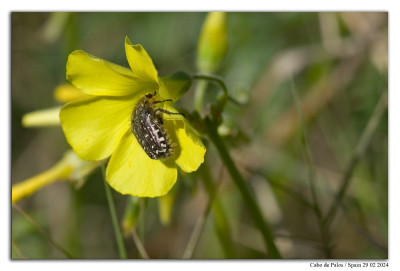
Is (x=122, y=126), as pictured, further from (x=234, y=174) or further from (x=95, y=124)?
(x=234, y=174)

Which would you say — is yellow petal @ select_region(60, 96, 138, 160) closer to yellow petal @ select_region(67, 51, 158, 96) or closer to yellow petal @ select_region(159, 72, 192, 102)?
yellow petal @ select_region(67, 51, 158, 96)

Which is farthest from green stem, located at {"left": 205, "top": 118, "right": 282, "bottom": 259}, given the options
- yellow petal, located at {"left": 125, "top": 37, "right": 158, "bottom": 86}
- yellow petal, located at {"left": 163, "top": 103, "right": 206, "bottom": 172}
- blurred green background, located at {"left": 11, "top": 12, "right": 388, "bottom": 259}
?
blurred green background, located at {"left": 11, "top": 12, "right": 388, "bottom": 259}

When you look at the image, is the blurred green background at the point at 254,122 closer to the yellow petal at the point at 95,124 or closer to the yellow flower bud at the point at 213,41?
the yellow flower bud at the point at 213,41

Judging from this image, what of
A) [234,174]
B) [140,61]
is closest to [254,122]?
[234,174]
